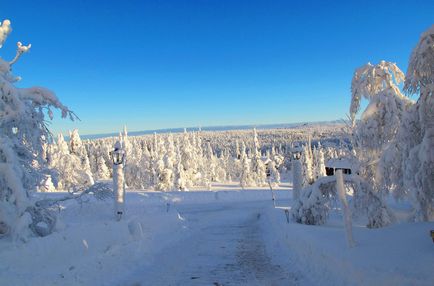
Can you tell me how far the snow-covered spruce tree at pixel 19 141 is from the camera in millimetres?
8977

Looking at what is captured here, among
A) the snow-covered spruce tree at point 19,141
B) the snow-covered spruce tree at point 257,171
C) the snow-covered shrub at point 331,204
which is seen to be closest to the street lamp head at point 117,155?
the snow-covered spruce tree at point 19,141

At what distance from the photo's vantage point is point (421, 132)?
9531 millimetres

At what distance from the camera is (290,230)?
11.9 metres

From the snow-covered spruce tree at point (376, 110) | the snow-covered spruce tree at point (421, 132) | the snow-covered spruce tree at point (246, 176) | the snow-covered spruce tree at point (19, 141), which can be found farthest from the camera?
the snow-covered spruce tree at point (246, 176)

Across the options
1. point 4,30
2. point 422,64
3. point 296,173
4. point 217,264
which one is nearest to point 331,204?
point 217,264

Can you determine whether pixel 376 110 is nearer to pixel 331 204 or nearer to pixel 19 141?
pixel 331 204

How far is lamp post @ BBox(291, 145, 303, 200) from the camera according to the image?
66.6ft

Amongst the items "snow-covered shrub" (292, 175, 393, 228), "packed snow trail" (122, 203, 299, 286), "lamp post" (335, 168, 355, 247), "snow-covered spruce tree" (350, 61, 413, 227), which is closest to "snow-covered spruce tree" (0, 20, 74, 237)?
"packed snow trail" (122, 203, 299, 286)

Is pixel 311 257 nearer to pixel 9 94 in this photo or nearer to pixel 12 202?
pixel 12 202

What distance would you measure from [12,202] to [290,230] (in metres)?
8.26

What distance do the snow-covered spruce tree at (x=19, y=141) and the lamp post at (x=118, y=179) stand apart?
11.8ft

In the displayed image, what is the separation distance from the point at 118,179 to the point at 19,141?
492 cm

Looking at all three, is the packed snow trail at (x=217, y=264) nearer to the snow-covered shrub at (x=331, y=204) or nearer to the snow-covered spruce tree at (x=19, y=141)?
the snow-covered shrub at (x=331, y=204)

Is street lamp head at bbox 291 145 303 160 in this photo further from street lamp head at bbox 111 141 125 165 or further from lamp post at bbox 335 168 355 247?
lamp post at bbox 335 168 355 247
